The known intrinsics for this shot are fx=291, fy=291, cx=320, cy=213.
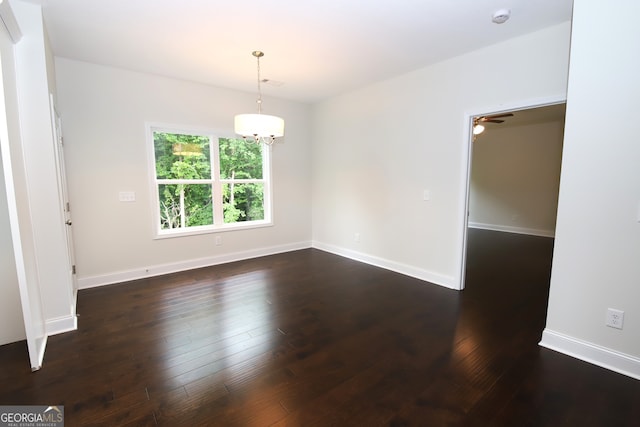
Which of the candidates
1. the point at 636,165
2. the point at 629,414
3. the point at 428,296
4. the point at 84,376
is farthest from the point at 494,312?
the point at 84,376

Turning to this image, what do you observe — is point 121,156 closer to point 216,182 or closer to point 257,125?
point 216,182

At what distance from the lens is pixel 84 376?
198cm

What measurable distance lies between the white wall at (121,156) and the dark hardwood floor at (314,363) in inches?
20.3

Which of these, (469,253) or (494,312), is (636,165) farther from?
(469,253)

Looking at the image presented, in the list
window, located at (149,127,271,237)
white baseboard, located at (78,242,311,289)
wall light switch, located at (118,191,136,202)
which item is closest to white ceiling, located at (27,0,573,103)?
window, located at (149,127,271,237)

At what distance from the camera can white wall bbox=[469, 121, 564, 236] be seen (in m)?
6.55

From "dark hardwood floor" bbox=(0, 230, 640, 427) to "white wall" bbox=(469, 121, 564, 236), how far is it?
419cm

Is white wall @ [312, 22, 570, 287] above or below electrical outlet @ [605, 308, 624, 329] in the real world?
above

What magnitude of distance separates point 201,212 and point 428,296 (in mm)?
3360

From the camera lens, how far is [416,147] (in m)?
3.76

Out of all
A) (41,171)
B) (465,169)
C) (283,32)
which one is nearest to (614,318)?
(465,169)

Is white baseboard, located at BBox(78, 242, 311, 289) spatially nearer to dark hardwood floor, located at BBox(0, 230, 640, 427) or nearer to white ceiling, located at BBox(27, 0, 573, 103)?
dark hardwood floor, located at BBox(0, 230, 640, 427)

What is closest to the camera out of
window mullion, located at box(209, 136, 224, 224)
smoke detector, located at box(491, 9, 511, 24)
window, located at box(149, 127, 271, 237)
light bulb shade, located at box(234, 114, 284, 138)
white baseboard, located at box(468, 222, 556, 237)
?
smoke detector, located at box(491, 9, 511, 24)

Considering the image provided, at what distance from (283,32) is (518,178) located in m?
6.87
